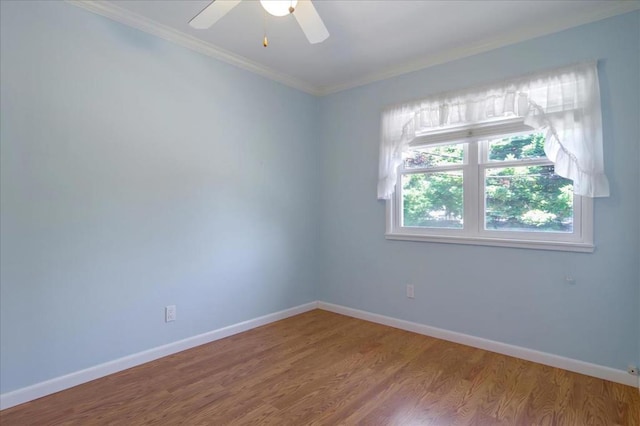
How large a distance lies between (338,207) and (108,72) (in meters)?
2.50

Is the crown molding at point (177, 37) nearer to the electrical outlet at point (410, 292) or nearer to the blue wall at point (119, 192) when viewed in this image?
the blue wall at point (119, 192)

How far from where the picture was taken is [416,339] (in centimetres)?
307

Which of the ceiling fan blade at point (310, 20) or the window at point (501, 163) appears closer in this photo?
the ceiling fan blade at point (310, 20)

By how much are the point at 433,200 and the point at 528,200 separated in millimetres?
792

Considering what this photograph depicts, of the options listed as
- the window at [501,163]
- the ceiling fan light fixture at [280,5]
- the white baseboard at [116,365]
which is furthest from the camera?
the window at [501,163]

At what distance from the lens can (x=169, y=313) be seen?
2721mm

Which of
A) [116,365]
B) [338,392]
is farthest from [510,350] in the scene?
[116,365]

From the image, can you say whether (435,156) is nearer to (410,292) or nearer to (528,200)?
(528,200)

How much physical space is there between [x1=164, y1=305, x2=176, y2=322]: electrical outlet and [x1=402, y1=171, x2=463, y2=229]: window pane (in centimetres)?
228

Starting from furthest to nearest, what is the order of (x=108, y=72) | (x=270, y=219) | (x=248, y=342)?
(x=270, y=219) < (x=248, y=342) < (x=108, y=72)

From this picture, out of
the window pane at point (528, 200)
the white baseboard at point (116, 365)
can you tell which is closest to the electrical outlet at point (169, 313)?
the white baseboard at point (116, 365)

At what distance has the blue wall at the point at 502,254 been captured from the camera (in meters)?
2.29

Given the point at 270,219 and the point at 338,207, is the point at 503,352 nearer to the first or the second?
the point at 338,207

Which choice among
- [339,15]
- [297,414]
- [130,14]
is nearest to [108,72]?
[130,14]
